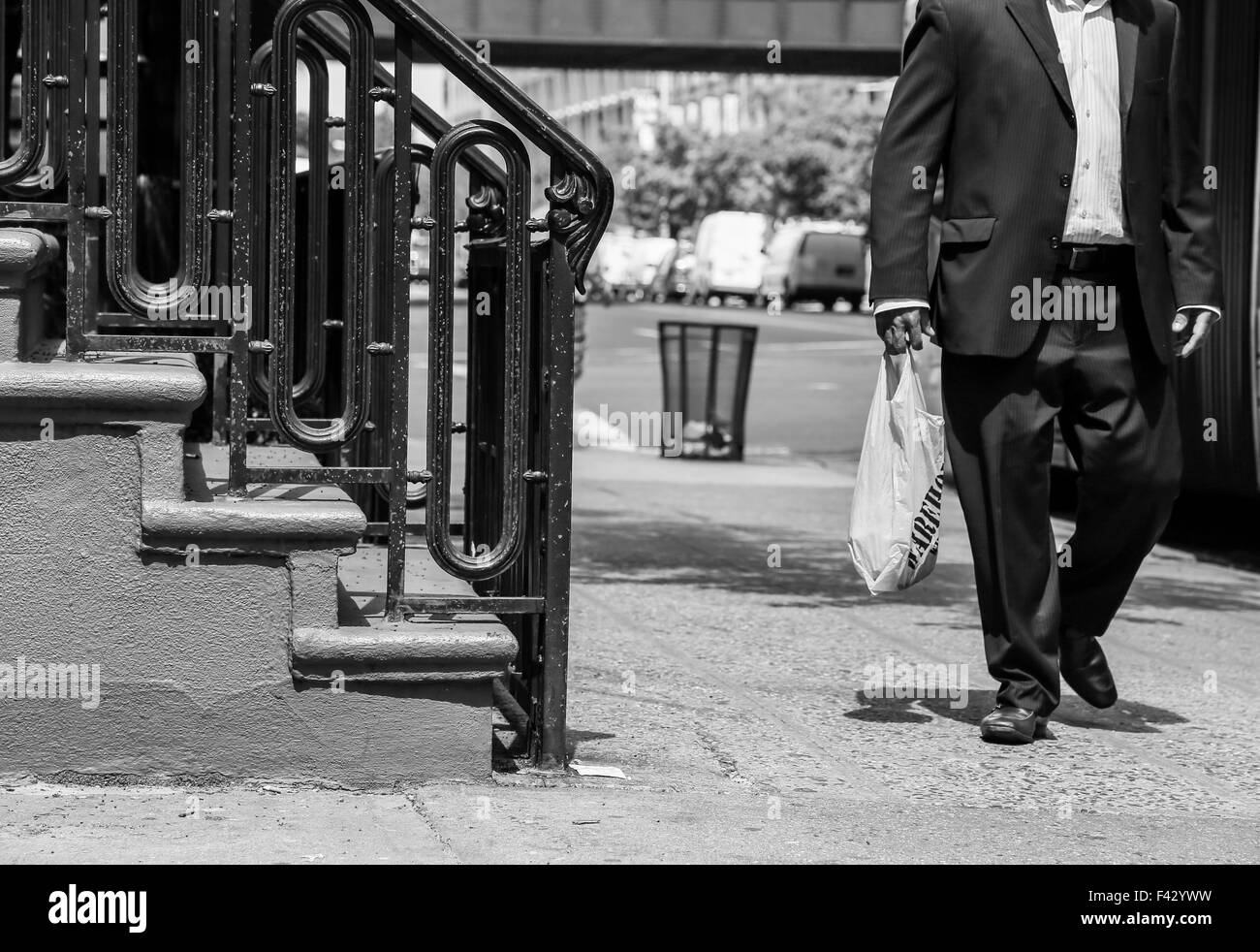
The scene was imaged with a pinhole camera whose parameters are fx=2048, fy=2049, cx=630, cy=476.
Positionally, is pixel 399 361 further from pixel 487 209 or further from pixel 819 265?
pixel 819 265

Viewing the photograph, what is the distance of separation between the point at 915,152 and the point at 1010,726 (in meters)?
1.48

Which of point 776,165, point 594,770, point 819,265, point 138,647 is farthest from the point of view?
point 776,165

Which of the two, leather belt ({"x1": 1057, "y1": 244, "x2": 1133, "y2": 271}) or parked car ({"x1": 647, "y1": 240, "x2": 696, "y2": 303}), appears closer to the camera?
leather belt ({"x1": 1057, "y1": 244, "x2": 1133, "y2": 271})

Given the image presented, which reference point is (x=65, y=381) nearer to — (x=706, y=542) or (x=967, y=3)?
(x=967, y=3)

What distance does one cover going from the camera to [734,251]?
186 feet

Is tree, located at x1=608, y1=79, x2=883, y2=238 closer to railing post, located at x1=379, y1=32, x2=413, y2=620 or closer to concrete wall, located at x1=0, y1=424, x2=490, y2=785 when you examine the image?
railing post, located at x1=379, y1=32, x2=413, y2=620

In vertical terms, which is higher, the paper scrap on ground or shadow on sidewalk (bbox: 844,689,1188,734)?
the paper scrap on ground

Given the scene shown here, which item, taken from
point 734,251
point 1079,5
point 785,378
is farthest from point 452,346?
point 734,251

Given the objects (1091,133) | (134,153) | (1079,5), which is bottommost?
(134,153)

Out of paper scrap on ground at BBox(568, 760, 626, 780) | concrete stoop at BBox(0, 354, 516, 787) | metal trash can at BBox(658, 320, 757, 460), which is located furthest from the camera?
metal trash can at BBox(658, 320, 757, 460)

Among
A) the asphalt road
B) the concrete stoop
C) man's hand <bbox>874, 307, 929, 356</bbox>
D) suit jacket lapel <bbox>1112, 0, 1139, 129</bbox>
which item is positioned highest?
suit jacket lapel <bbox>1112, 0, 1139, 129</bbox>

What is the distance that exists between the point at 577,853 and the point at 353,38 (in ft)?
6.06

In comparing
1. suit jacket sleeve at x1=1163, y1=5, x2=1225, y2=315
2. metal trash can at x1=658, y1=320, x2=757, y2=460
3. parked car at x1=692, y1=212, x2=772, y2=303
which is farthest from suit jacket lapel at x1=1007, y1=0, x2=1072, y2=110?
parked car at x1=692, y1=212, x2=772, y2=303

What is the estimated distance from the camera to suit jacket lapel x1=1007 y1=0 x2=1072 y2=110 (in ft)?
16.9
